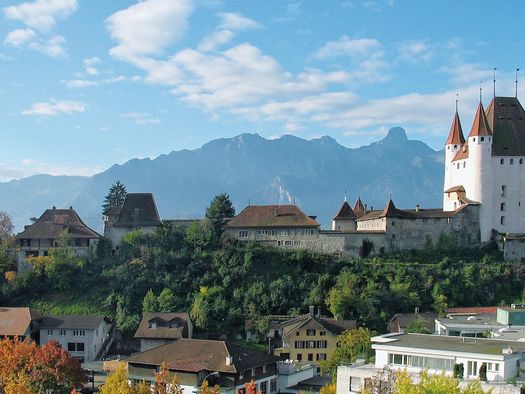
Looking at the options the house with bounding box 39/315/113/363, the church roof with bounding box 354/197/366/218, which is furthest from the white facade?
the church roof with bounding box 354/197/366/218

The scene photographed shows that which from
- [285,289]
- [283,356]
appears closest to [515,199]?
[285,289]

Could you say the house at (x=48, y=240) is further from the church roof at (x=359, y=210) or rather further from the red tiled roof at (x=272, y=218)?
the church roof at (x=359, y=210)

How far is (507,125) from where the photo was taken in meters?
88.8

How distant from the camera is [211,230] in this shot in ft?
289

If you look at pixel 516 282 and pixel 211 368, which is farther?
pixel 516 282

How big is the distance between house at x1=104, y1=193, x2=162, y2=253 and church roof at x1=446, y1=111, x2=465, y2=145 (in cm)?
3391

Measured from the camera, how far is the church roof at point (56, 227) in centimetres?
8956

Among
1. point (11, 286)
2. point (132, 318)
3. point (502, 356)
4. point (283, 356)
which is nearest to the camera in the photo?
point (502, 356)

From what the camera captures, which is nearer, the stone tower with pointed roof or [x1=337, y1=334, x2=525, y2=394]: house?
[x1=337, y1=334, x2=525, y2=394]: house

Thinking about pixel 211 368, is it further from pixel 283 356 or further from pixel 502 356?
pixel 502 356

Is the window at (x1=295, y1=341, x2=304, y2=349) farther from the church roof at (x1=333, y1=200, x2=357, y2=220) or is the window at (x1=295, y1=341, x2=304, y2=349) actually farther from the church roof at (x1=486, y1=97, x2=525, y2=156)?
the church roof at (x1=486, y1=97, x2=525, y2=156)

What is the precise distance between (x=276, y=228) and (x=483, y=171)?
22417 mm

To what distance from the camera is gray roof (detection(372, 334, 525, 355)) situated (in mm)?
42625

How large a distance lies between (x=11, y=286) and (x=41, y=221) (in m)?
9.04
